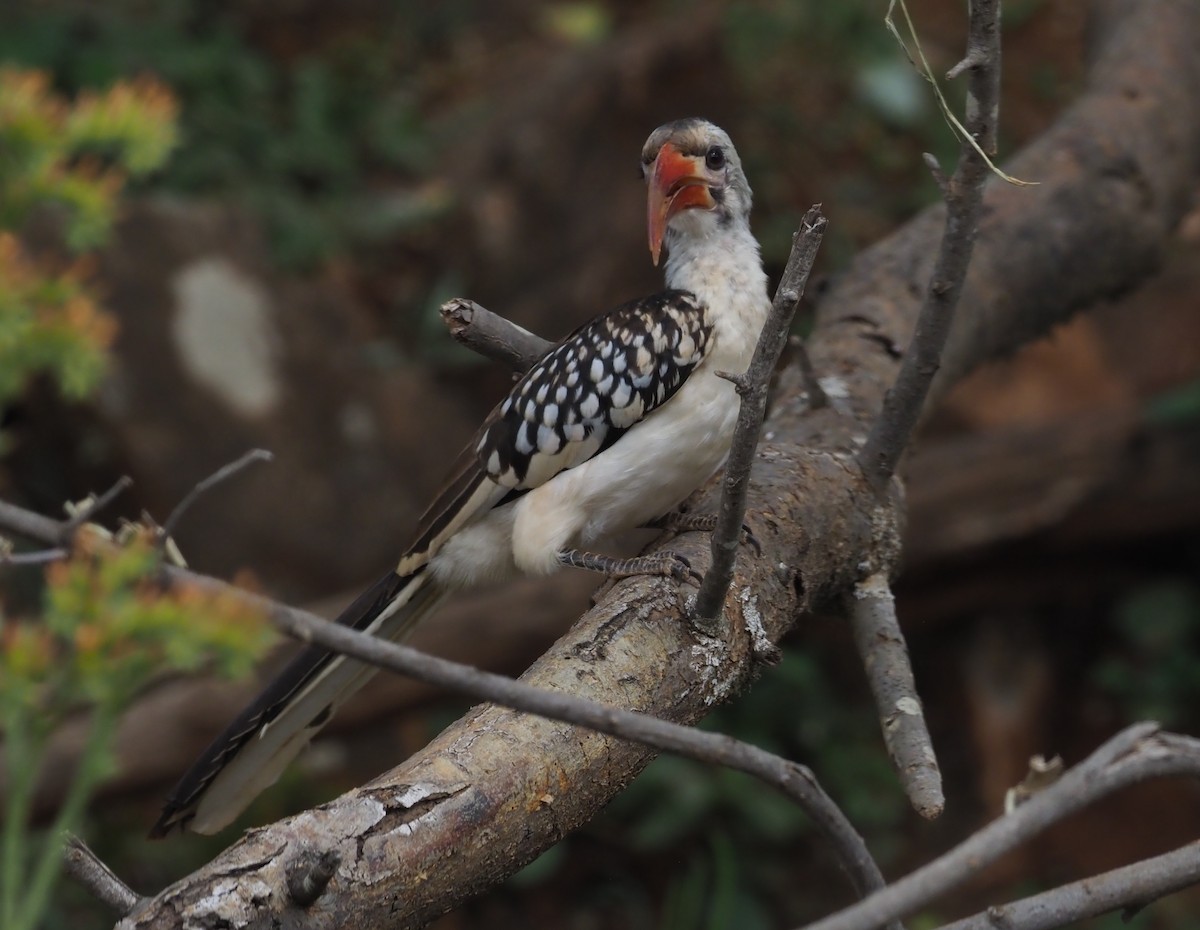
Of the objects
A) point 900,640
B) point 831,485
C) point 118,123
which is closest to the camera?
point 118,123

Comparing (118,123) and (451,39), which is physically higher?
(451,39)

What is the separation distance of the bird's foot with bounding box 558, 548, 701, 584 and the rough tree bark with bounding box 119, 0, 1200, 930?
0.13ft

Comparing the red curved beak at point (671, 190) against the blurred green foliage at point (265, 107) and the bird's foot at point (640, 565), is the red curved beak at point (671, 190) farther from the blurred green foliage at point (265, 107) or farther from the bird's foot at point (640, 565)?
the blurred green foliage at point (265, 107)

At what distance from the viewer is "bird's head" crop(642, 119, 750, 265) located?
2488mm

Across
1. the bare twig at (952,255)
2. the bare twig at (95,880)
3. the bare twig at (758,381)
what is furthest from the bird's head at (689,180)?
the bare twig at (95,880)

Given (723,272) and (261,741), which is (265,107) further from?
(261,741)

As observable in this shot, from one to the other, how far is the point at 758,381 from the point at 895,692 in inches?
27.4

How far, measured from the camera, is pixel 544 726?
167cm

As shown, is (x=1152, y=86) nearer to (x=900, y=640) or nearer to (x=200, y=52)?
(x=900, y=640)

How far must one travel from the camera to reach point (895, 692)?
77.6 inches

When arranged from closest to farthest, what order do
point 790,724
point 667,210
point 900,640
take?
point 900,640
point 667,210
point 790,724

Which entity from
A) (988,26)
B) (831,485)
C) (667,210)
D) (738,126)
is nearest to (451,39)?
(738,126)

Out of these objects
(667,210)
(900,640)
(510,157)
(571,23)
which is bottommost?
(900,640)

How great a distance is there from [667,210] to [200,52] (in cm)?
377
